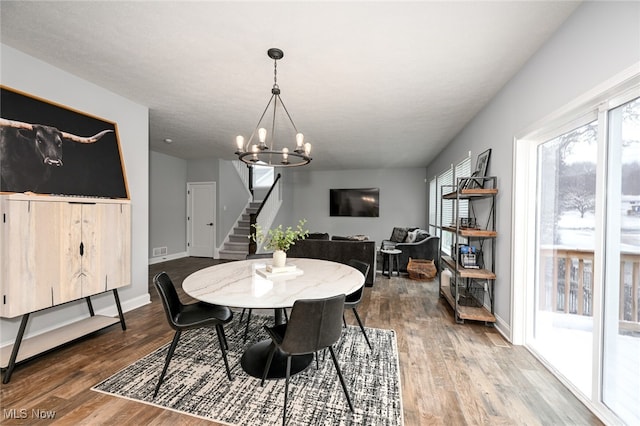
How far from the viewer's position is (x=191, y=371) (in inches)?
83.0

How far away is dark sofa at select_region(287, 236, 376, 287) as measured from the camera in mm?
4527

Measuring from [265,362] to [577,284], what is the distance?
2.46m

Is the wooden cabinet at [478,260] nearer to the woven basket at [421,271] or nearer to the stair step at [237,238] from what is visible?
the woven basket at [421,271]

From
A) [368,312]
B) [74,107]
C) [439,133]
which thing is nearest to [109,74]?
[74,107]

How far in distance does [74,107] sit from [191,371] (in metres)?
2.85

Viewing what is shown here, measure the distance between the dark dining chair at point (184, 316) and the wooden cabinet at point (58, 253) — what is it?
104 centimetres

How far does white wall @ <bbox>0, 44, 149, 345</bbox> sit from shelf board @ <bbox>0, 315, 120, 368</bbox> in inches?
7.0

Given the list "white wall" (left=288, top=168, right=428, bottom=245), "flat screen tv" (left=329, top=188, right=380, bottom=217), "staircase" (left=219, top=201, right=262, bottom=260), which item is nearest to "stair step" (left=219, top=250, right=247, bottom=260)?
"staircase" (left=219, top=201, right=262, bottom=260)

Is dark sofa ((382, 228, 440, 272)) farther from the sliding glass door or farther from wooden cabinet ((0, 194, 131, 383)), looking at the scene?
wooden cabinet ((0, 194, 131, 383))

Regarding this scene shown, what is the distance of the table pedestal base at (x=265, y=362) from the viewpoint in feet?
6.78

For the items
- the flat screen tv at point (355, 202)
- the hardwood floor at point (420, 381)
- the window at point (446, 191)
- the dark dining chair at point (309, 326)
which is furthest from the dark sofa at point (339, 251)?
the flat screen tv at point (355, 202)

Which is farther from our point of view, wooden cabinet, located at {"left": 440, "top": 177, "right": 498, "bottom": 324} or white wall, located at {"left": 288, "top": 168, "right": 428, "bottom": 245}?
white wall, located at {"left": 288, "top": 168, "right": 428, "bottom": 245}

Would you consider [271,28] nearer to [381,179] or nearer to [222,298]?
[222,298]

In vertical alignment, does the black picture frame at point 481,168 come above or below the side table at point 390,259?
above
